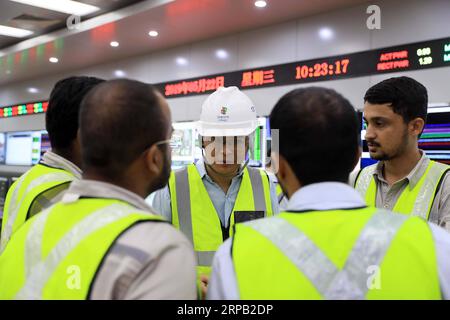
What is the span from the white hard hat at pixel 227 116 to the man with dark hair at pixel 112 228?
2.91ft

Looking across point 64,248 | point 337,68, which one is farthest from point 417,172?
point 337,68

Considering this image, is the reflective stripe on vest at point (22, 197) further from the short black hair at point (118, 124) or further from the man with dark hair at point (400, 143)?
the man with dark hair at point (400, 143)

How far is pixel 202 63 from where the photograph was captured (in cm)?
570

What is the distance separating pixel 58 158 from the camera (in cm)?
155

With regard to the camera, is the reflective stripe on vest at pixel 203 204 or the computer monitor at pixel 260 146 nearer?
the reflective stripe on vest at pixel 203 204

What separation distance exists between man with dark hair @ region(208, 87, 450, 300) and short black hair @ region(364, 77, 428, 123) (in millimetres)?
972

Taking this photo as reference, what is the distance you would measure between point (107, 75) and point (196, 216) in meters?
5.59

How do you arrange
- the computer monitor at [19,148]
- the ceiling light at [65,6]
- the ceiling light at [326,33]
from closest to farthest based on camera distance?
the ceiling light at [326,33]
the ceiling light at [65,6]
the computer monitor at [19,148]

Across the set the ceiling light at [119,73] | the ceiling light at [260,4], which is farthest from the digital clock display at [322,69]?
the ceiling light at [119,73]

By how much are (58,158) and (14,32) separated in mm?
5632

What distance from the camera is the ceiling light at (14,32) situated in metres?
6.15

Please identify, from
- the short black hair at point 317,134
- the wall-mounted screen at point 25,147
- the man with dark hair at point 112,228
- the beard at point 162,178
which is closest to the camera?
the man with dark hair at point 112,228

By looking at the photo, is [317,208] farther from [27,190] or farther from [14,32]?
[14,32]

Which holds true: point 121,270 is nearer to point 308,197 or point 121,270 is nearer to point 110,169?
point 110,169
